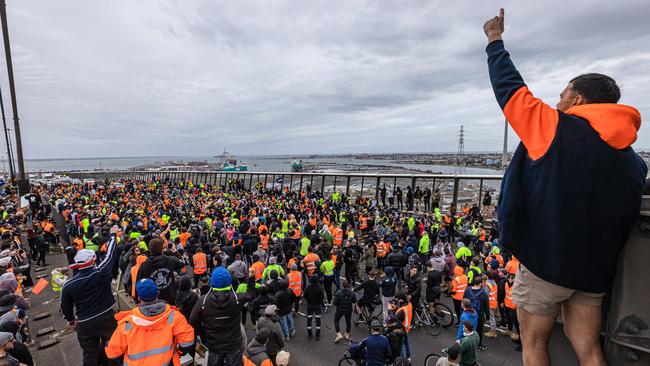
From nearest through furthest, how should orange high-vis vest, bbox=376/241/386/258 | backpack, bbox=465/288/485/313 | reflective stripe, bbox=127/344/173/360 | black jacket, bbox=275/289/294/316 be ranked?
1. reflective stripe, bbox=127/344/173/360
2. backpack, bbox=465/288/485/313
3. black jacket, bbox=275/289/294/316
4. orange high-vis vest, bbox=376/241/386/258

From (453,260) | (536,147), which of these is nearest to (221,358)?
(536,147)

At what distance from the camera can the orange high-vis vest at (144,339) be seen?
3566mm

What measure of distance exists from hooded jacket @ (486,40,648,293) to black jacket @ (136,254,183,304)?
20.4 ft

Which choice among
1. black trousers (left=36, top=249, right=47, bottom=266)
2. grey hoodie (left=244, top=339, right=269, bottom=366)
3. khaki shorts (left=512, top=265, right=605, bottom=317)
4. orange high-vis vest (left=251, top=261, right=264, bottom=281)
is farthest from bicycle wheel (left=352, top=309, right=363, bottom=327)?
black trousers (left=36, top=249, right=47, bottom=266)

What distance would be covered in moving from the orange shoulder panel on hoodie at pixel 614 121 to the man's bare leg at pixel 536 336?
979 mm

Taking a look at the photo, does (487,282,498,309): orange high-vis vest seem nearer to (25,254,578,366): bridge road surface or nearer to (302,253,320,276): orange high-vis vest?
(25,254,578,366): bridge road surface

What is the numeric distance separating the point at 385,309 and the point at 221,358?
468 centimetres

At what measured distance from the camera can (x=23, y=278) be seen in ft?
30.6

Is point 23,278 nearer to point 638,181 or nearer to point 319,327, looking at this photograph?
point 319,327

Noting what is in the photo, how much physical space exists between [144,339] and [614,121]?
4.64 meters

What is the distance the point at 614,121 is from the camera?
1475mm

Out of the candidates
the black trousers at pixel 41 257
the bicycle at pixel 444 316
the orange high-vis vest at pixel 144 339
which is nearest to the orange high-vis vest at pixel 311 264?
the bicycle at pixel 444 316

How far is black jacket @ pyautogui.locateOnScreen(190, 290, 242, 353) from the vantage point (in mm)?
4656

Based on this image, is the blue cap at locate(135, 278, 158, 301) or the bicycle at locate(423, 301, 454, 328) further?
the bicycle at locate(423, 301, 454, 328)
